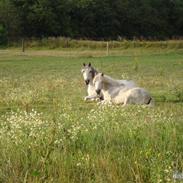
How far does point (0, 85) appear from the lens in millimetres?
21062

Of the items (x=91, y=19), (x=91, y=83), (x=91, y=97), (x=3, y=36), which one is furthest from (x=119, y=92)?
(x=91, y=19)

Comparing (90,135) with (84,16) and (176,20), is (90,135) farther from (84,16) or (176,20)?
(176,20)

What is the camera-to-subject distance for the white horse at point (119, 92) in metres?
15.9

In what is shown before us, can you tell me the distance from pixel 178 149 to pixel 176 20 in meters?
87.0

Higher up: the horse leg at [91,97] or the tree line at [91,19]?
the tree line at [91,19]

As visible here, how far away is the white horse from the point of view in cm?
1594

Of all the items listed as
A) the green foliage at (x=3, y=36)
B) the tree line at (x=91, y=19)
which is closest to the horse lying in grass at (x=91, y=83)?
the green foliage at (x=3, y=36)

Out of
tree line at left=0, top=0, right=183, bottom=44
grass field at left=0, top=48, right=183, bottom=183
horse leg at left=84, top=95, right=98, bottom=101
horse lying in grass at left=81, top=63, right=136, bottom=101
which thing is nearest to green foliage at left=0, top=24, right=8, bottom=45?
tree line at left=0, top=0, right=183, bottom=44

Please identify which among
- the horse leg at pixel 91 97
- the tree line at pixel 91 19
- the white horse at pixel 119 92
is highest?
the tree line at pixel 91 19

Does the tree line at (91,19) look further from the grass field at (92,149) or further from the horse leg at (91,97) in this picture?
the grass field at (92,149)

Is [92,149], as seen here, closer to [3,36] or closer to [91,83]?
[91,83]

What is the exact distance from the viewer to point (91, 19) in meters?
80.8

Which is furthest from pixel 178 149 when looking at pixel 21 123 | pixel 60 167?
pixel 21 123

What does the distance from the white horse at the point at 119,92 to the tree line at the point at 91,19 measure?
4590cm
